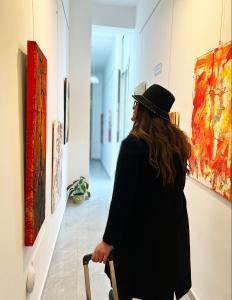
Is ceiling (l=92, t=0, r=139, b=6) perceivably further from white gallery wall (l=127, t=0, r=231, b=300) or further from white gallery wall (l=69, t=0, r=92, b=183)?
white gallery wall (l=127, t=0, r=231, b=300)

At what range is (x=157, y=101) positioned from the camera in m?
1.55

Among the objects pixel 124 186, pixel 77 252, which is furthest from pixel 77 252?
pixel 124 186

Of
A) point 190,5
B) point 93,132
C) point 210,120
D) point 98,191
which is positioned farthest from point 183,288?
point 93,132

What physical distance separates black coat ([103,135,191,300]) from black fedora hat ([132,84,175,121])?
0.21m

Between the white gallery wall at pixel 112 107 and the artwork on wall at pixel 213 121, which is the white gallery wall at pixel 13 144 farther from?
the white gallery wall at pixel 112 107

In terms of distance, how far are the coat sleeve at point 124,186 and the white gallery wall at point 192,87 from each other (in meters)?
0.75

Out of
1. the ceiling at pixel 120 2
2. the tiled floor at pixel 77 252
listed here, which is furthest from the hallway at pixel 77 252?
the ceiling at pixel 120 2

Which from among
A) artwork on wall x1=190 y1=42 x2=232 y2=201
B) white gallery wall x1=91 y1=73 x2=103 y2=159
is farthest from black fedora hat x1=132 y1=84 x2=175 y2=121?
white gallery wall x1=91 y1=73 x2=103 y2=159

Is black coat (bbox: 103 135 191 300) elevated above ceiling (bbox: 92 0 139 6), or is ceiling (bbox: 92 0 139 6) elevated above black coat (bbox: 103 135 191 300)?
ceiling (bbox: 92 0 139 6)

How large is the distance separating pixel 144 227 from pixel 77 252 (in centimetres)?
204

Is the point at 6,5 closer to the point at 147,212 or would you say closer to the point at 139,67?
the point at 147,212

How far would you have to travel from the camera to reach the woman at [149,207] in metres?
1.47

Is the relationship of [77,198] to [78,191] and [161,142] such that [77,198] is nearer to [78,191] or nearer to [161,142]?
[78,191]

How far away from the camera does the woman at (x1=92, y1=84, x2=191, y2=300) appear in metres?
1.47
